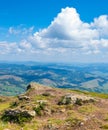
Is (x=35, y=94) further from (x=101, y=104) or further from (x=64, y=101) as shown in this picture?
(x=101, y=104)

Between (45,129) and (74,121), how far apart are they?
14.6ft

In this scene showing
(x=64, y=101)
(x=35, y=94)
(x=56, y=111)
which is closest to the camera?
(x=56, y=111)

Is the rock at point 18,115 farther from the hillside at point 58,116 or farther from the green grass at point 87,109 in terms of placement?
the green grass at point 87,109

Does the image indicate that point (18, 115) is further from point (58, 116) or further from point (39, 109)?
point (58, 116)

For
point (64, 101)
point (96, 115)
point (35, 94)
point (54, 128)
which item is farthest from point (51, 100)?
point (54, 128)

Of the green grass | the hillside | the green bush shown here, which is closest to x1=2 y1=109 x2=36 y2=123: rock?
the hillside

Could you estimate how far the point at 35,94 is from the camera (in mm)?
59562

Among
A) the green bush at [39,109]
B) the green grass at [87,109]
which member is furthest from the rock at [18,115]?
the green grass at [87,109]

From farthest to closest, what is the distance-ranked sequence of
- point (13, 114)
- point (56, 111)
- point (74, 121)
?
1. point (56, 111)
2. point (13, 114)
3. point (74, 121)

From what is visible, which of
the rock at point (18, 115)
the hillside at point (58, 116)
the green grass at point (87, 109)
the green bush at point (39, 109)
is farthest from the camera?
the green grass at point (87, 109)

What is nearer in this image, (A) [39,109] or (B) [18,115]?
(B) [18,115]

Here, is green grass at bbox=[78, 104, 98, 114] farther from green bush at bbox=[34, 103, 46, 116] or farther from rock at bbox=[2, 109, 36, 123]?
rock at bbox=[2, 109, 36, 123]

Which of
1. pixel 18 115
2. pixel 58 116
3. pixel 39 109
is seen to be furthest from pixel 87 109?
pixel 18 115

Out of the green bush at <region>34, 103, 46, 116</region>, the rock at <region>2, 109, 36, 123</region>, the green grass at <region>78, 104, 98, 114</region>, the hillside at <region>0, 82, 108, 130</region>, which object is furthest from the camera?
the green grass at <region>78, 104, 98, 114</region>
